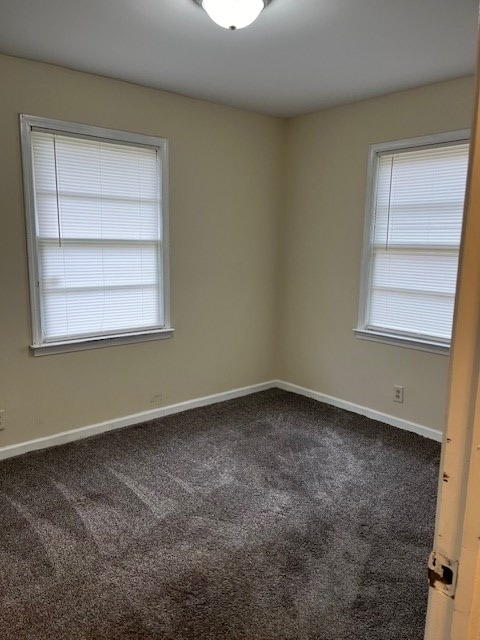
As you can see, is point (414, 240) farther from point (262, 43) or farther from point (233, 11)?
point (233, 11)

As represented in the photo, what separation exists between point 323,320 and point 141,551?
254 centimetres

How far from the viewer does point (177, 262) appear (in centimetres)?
364

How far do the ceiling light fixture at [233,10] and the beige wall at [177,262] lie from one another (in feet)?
4.41

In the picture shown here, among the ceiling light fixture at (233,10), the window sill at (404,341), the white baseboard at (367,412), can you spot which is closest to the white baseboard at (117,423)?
the white baseboard at (367,412)

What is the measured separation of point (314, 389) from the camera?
422 cm

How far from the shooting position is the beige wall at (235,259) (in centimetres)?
297

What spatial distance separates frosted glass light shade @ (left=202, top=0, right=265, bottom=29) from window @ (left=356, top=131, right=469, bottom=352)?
171 centimetres

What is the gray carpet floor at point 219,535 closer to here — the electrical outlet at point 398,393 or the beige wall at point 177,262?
the electrical outlet at point 398,393

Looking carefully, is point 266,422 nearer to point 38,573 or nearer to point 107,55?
point 38,573

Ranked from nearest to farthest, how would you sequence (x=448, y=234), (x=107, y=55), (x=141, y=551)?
(x=141, y=551), (x=107, y=55), (x=448, y=234)

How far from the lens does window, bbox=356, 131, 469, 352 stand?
10.4ft

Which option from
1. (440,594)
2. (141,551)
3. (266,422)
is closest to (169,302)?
(266,422)

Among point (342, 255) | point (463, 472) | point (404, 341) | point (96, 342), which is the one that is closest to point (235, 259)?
point (342, 255)

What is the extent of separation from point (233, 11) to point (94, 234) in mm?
1749
